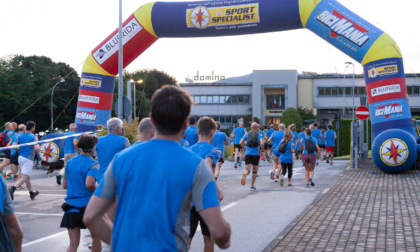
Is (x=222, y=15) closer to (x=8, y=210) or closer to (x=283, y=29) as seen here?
(x=283, y=29)

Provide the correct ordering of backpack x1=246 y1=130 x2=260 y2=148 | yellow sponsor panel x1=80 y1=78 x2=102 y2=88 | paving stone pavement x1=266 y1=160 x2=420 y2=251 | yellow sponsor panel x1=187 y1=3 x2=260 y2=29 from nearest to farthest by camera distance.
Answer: paving stone pavement x1=266 y1=160 x2=420 y2=251
backpack x1=246 y1=130 x2=260 y2=148
yellow sponsor panel x1=187 y1=3 x2=260 y2=29
yellow sponsor panel x1=80 y1=78 x2=102 y2=88

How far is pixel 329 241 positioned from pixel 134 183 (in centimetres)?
514

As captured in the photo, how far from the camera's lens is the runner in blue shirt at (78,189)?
5238mm

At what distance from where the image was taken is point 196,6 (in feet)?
53.0

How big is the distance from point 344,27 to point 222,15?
12.6ft

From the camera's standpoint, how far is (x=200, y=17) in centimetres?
1608

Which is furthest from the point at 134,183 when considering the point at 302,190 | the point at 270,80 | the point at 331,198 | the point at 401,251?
the point at 270,80

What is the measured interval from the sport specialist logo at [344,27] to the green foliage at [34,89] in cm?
4224

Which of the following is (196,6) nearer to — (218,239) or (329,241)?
(329,241)

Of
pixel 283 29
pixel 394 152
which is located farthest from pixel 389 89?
pixel 283 29

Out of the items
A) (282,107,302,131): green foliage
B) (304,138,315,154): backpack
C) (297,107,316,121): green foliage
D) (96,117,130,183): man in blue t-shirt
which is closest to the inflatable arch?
(304,138,315,154): backpack

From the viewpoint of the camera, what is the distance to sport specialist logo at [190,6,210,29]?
1608cm

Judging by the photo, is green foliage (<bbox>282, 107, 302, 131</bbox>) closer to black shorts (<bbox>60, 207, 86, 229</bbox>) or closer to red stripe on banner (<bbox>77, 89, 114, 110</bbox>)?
red stripe on banner (<bbox>77, 89, 114, 110</bbox>)

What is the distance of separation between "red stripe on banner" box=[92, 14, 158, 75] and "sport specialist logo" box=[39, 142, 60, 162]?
10.4 feet
